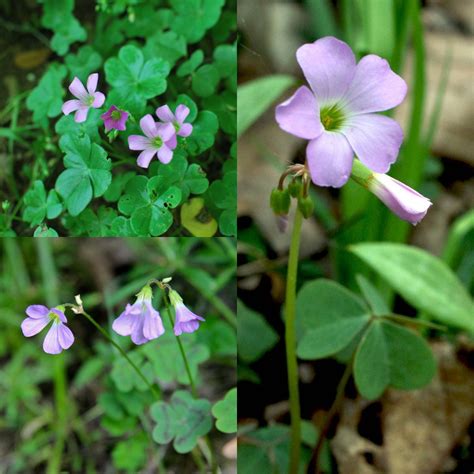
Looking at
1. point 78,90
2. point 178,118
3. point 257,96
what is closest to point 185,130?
point 178,118

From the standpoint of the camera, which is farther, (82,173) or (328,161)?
(82,173)

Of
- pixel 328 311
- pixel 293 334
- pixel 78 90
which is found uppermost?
pixel 78 90

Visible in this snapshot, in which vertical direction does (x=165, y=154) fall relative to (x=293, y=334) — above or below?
above

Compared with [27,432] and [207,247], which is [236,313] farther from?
[27,432]

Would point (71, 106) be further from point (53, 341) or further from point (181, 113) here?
point (53, 341)

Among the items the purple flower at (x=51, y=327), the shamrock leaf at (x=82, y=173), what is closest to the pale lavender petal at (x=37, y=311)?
the purple flower at (x=51, y=327)

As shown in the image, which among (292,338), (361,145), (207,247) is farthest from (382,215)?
(361,145)
